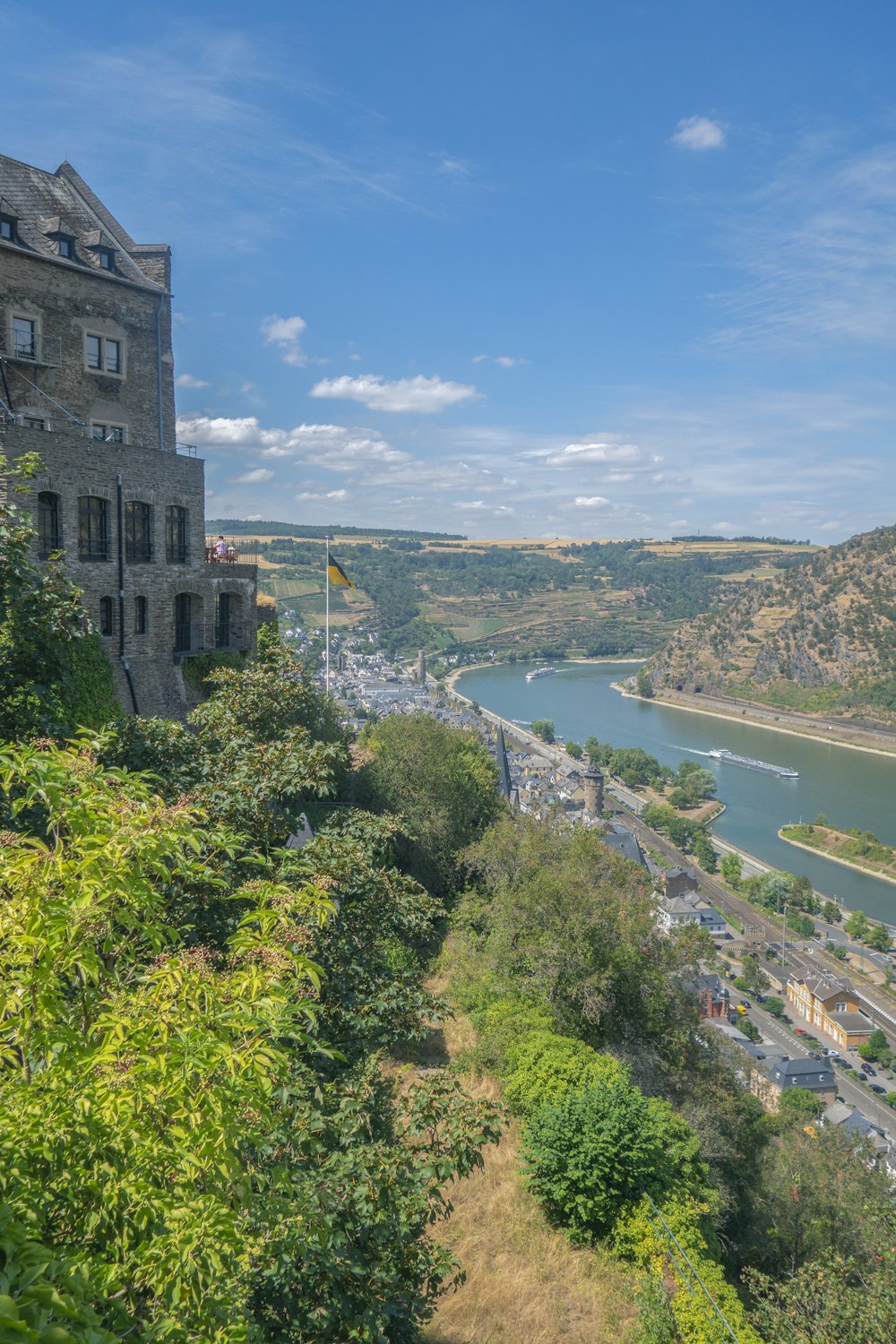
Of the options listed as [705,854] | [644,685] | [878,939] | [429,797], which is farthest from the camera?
[644,685]

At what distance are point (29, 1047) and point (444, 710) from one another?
98539mm

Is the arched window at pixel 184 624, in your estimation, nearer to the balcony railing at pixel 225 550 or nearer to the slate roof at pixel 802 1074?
the balcony railing at pixel 225 550

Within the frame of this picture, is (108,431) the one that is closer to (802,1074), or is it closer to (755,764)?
(802,1074)

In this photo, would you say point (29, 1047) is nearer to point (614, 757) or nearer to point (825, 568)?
point (614, 757)

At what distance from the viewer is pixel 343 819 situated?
1064 centimetres

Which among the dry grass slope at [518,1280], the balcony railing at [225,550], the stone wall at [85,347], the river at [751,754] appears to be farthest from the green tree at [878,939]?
the stone wall at [85,347]

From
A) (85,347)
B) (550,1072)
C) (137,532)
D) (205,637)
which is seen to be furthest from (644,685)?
(550,1072)

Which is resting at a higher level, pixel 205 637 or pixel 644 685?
pixel 205 637

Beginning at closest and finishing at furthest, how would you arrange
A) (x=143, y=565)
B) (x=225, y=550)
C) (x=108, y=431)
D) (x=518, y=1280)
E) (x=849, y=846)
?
(x=518, y=1280)
(x=143, y=565)
(x=108, y=431)
(x=225, y=550)
(x=849, y=846)

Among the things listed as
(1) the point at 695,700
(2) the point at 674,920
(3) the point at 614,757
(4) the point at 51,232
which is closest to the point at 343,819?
(4) the point at 51,232

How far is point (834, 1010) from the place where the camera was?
1930 inches

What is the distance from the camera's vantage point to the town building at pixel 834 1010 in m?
48.1

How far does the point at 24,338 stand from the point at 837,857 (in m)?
71.9

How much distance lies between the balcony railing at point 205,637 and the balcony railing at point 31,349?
21.8 ft
